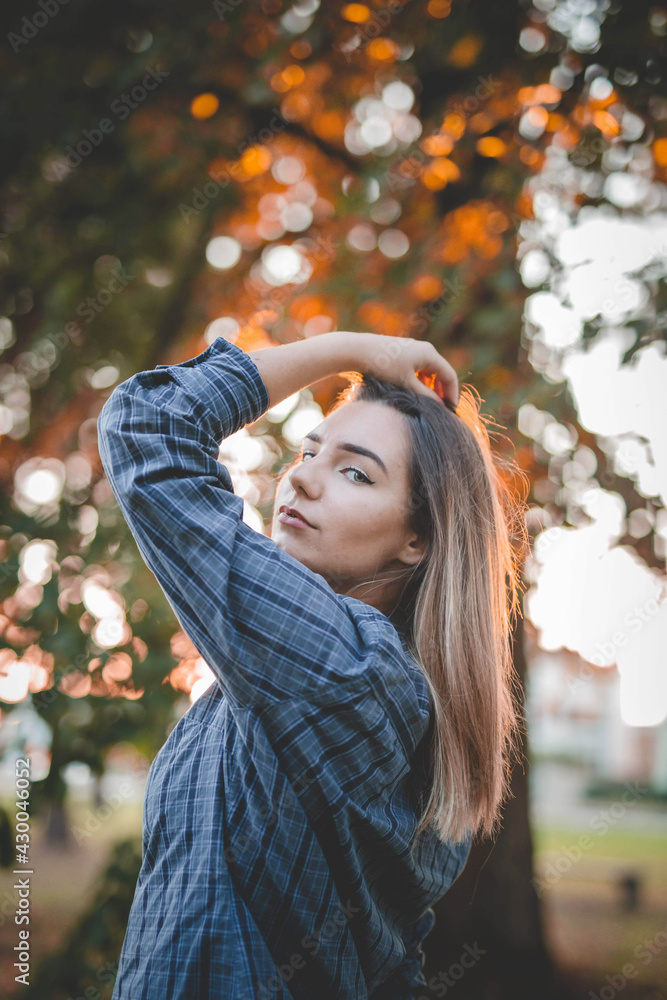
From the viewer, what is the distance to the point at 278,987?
126 cm

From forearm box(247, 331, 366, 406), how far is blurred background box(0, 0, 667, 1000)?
3.80ft

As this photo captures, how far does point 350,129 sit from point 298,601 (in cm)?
381

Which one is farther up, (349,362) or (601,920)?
(349,362)

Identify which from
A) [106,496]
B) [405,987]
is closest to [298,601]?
[405,987]

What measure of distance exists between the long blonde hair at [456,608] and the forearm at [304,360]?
0.15m

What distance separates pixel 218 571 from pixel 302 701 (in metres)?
0.27

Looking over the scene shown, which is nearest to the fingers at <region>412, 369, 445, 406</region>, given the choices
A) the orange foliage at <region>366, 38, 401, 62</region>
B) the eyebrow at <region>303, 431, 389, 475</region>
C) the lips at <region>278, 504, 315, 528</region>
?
the eyebrow at <region>303, 431, 389, 475</region>

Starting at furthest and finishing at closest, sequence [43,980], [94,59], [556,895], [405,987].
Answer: [556,895] < [94,59] < [43,980] < [405,987]

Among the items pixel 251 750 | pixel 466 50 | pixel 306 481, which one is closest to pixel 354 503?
pixel 306 481

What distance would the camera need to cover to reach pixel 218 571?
4.00 ft

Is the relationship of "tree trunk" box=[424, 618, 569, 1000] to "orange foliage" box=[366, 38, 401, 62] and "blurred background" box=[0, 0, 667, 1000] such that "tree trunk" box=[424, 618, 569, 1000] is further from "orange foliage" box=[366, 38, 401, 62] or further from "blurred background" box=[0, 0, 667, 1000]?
"orange foliage" box=[366, 38, 401, 62]

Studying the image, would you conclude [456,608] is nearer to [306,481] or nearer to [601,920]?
[306,481]

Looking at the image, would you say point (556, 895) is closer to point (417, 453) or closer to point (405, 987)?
point (405, 987)

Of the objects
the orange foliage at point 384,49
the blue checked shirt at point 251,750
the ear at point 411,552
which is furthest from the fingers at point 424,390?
the orange foliage at point 384,49
